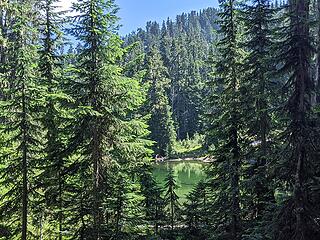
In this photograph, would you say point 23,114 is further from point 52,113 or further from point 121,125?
point 121,125

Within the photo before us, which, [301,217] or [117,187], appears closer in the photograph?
[301,217]

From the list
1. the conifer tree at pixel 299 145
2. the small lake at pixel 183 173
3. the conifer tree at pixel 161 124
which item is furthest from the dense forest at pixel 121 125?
the conifer tree at pixel 161 124

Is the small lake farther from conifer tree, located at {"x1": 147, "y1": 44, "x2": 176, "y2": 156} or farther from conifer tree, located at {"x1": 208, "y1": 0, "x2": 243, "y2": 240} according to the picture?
conifer tree, located at {"x1": 208, "y1": 0, "x2": 243, "y2": 240}

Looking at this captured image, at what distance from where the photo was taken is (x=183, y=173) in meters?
55.6

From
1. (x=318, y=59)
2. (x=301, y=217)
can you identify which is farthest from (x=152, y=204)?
(x=301, y=217)

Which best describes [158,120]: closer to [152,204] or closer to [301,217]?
[152,204]

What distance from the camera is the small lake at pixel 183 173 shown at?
44150 mm

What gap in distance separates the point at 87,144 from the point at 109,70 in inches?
129

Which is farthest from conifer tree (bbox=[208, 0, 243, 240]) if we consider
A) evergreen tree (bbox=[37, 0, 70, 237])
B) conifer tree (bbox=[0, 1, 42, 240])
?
conifer tree (bbox=[0, 1, 42, 240])

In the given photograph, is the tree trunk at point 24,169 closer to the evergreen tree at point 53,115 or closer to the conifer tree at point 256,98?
the evergreen tree at point 53,115

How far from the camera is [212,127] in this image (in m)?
18.1

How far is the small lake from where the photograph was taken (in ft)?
145

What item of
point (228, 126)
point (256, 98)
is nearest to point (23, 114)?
point (228, 126)

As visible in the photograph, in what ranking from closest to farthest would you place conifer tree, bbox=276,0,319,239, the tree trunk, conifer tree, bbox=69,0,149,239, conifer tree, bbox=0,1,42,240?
conifer tree, bbox=276,0,319,239, conifer tree, bbox=69,0,149,239, conifer tree, bbox=0,1,42,240, the tree trunk
